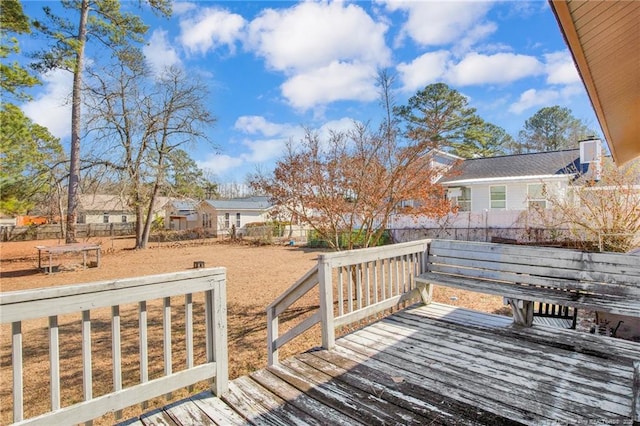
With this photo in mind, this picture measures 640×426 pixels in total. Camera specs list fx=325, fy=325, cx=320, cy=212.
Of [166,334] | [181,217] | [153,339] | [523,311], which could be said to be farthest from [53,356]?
[181,217]

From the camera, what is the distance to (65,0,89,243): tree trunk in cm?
1530

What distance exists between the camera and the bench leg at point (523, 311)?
3469mm

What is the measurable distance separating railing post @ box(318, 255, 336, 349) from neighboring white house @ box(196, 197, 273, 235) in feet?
84.4

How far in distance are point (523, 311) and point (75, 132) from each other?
62.5 ft

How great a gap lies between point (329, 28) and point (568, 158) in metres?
15.9

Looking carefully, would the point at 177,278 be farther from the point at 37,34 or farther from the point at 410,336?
the point at 37,34

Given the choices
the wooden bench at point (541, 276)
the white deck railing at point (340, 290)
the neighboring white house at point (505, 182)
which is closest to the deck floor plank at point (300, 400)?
the white deck railing at point (340, 290)

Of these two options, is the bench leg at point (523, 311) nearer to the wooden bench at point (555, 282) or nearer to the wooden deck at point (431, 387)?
the wooden bench at point (555, 282)

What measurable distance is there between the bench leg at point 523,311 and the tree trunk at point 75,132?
18075 millimetres

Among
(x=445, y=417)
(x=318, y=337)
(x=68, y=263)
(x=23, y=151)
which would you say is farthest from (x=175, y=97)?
(x=445, y=417)

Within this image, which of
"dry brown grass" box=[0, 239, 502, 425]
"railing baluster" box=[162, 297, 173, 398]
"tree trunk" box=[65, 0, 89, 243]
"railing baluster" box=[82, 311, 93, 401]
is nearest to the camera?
"railing baluster" box=[82, 311, 93, 401]

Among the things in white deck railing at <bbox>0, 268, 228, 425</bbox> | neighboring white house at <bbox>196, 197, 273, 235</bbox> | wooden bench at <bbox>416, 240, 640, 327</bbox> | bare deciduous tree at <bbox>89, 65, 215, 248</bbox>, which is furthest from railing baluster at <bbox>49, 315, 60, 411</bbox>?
neighboring white house at <bbox>196, 197, 273, 235</bbox>

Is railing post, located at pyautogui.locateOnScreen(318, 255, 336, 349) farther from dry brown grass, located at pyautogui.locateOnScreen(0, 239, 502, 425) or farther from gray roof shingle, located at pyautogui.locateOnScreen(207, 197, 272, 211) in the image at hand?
gray roof shingle, located at pyautogui.locateOnScreen(207, 197, 272, 211)

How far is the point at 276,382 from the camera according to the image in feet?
8.11
